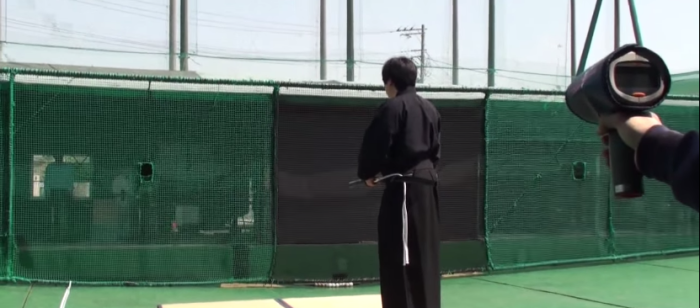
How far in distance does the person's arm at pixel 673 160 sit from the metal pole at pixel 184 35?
18.2 feet

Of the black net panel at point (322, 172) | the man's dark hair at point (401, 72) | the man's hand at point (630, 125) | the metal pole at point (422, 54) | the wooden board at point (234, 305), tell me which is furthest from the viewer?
the metal pole at point (422, 54)

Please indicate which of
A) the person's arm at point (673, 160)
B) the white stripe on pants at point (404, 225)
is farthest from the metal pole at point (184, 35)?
the person's arm at point (673, 160)

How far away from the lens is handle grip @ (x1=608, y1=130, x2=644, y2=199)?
5.01ft

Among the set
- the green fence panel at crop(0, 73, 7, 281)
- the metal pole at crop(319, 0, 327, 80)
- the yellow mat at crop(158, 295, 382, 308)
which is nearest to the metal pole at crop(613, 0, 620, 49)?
the metal pole at crop(319, 0, 327, 80)

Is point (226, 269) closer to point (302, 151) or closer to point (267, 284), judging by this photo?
point (267, 284)

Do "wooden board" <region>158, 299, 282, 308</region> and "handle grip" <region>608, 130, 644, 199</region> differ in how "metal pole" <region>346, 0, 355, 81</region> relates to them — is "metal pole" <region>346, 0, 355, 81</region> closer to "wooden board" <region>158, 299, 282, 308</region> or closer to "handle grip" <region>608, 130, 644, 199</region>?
"wooden board" <region>158, 299, 282, 308</region>

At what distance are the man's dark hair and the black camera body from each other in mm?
1787

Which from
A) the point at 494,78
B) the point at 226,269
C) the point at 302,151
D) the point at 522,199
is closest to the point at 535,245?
the point at 522,199

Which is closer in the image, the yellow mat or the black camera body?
the black camera body

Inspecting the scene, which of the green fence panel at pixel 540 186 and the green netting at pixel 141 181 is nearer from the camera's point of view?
the green netting at pixel 141 181

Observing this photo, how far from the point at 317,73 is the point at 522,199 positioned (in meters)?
2.45

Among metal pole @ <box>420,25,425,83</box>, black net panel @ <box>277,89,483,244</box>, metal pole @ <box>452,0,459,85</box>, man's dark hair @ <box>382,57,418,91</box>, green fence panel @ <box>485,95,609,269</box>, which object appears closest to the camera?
man's dark hair @ <box>382,57,418,91</box>

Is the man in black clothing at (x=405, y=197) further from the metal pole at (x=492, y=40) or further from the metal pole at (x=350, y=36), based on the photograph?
the metal pole at (x=492, y=40)

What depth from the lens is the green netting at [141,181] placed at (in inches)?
221
